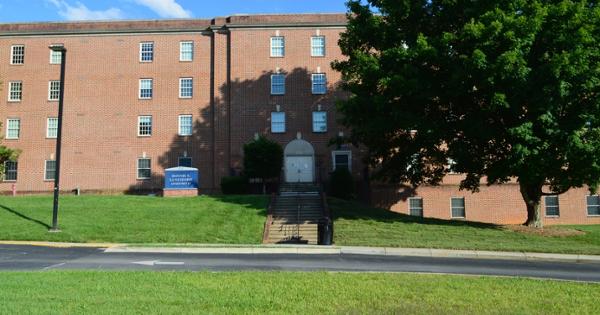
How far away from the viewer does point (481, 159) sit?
20.9m

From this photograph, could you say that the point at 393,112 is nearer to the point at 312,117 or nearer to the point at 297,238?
the point at 297,238

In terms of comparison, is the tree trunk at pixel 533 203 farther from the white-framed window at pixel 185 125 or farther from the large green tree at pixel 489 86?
the white-framed window at pixel 185 125

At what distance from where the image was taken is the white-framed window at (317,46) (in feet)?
109

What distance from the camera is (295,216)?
2286 centimetres

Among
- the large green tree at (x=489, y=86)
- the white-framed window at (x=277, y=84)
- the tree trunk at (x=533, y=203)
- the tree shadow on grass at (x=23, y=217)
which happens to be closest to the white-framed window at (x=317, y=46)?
the white-framed window at (x=277, y=84)

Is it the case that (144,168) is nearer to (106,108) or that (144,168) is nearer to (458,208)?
(106,108)

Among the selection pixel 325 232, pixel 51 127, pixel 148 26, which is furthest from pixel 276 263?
pixel 51 127

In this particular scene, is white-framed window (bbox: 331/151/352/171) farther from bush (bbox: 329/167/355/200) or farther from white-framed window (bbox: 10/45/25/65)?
white-framed window (bbox: 10/45/25/65)

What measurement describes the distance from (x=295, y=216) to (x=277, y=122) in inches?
439

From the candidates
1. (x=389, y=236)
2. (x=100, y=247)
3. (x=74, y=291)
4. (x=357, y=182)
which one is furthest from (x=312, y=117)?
(x=74, y=291)

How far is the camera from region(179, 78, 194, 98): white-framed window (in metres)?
33.7

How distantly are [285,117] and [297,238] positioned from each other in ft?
48.2

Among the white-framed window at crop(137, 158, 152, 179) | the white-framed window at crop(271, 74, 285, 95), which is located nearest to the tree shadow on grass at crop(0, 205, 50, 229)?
the white-framed window at crop(137, 158, 152, 179)

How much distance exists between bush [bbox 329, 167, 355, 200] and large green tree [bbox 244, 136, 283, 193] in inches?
136
